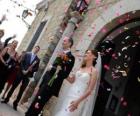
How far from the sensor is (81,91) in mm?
5359

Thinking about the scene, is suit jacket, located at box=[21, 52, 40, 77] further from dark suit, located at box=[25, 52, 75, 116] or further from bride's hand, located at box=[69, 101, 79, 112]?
bride's hand, located at box=[69, 101, 79, 112]

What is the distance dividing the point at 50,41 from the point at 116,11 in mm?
3049

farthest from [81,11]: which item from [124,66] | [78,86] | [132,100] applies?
[78,86]


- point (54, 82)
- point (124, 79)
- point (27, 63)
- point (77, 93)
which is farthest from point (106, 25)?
point (124, 79)

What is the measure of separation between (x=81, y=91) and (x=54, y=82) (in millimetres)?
1409

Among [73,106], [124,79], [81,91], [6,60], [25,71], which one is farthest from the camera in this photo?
[124,79]

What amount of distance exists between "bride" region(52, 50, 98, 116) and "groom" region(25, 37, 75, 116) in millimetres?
954

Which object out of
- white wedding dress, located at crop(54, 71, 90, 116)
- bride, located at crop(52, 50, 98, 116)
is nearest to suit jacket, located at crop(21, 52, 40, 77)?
bride, located at crop(52, 50, 98, 116)

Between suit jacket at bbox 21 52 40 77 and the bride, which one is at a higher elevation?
suit jacket at bbox 21 52 40 77

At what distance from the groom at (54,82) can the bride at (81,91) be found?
3.13 feet

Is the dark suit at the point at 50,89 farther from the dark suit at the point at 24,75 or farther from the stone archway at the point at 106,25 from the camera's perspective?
the stone archway at the point at 106,25

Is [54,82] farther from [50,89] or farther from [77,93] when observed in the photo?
[77,93]

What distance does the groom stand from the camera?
6.57 meters

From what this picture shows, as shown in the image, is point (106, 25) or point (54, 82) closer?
point (54, 82)
